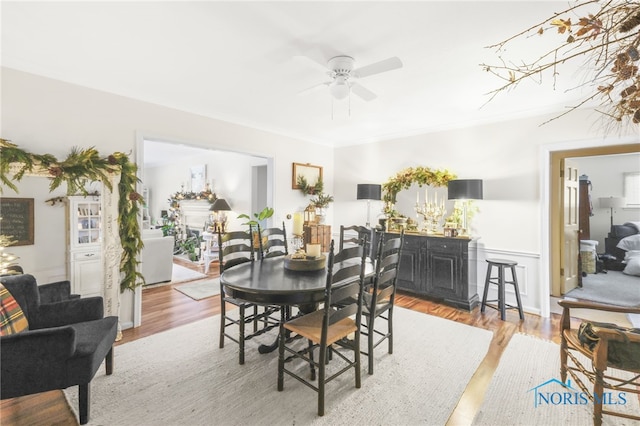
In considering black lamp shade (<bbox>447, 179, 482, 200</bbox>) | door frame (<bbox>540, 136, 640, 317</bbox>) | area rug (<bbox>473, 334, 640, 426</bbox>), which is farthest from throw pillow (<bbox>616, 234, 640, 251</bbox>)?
area rug (<bbox>473, 334, 640, 426</bbox>)

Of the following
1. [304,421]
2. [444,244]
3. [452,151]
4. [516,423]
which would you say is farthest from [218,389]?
[452,151]

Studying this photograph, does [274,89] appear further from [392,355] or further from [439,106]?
[392,355]

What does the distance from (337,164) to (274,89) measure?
289 centimetres

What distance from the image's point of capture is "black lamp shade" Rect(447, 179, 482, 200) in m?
3.92

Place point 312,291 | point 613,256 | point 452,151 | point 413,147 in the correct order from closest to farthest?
point 312,291
point 452,151
point 413,147
point 613,256

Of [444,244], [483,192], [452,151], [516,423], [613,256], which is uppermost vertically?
[452,151]

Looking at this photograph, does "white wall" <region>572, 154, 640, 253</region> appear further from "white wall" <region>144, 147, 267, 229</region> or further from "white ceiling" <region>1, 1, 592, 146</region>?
"white wall" <region>144, 147, 267, 229</region>

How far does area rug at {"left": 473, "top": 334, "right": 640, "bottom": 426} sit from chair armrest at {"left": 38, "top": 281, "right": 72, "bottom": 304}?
331cm

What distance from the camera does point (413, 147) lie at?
16.4ft

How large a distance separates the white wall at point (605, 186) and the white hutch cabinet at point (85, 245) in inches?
319

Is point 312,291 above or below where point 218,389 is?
above

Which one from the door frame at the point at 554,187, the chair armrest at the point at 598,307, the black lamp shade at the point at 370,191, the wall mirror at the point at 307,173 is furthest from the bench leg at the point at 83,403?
the door frame at the point at 554,187

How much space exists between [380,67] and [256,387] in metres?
2.61
